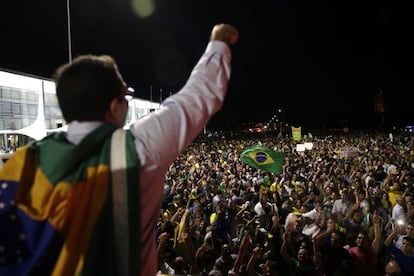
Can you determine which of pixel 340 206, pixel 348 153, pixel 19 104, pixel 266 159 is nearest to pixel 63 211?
pixel 340 206

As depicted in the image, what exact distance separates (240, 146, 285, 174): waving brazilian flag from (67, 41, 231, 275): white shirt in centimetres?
1132

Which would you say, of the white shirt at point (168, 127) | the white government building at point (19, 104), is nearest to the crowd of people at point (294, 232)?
the white shirt at point (168, 127)

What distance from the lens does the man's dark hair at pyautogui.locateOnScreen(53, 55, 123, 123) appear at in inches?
48.6

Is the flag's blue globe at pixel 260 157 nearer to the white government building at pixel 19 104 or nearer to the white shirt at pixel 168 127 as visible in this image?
the white shirt at pixel 168 127

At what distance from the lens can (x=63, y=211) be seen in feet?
3.67

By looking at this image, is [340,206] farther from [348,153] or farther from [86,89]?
[348,153]

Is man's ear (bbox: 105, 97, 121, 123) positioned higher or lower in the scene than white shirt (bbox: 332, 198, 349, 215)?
higher

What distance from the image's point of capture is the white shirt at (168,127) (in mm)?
1177

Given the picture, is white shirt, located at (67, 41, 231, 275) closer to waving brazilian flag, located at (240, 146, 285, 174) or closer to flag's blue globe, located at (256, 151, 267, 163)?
waving brazilian flag, located at (240, 146, 285, 174)

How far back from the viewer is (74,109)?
4.09 feet

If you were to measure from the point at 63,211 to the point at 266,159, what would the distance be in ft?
38.3

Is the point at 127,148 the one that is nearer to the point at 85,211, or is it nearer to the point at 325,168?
the point at 85,211

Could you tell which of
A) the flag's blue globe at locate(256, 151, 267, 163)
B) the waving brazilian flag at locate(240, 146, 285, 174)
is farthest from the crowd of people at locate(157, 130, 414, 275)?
the flag's blue globe at locate(256, 151, 267, 163)

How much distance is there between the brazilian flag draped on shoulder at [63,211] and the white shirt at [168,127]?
0.16 ft
